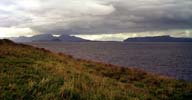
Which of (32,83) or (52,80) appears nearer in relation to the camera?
(32,83)

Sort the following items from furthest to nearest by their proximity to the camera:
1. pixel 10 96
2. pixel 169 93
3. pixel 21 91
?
pixel 169 93, pixel 21 91, pixel 10 96

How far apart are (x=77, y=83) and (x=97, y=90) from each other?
1369 mm

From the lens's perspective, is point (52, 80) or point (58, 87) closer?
point (58, 87)

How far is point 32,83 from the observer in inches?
478

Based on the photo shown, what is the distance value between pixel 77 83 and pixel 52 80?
4.44ft

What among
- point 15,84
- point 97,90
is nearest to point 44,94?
point 15,84

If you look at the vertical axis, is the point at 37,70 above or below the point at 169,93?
above

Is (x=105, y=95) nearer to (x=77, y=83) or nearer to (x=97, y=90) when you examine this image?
(x=97, y=90)

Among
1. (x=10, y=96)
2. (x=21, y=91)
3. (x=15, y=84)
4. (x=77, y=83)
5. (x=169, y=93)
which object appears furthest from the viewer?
(x=169, y=93)

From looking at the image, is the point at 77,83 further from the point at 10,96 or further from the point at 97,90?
the point at 10,96

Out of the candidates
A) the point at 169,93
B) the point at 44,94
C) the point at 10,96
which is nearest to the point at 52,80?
the point at 44,94

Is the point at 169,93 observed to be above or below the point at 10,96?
below

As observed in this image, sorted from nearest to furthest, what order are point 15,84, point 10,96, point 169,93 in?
point 10,96 < point 15,84 < point 169,93

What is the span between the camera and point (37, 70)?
16.3 meters
